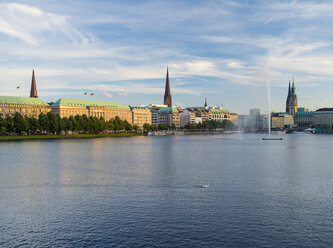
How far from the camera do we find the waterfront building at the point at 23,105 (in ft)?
536

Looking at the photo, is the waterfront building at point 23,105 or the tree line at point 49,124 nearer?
the tree line at point 49,124

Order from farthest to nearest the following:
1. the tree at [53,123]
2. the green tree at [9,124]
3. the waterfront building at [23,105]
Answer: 1. the waterfront building at [23,105]
2. the tree at [53,123]
3. the green tree at [9,124]

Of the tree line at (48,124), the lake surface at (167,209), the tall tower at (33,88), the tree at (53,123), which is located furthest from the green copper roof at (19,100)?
the lake surface at (167,209)

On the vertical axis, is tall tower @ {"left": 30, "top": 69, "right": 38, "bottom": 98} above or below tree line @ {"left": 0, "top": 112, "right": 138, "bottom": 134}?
above

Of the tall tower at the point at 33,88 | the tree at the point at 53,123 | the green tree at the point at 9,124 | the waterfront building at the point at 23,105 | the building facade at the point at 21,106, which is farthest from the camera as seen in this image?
the tall tower at the point at 33,88

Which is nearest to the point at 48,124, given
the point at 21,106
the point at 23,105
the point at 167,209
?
the point at 21,106

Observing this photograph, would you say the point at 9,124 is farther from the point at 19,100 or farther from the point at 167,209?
the point at 167,209

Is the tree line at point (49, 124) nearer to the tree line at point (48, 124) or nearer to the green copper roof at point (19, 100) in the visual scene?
the tree line at point (48, 124)

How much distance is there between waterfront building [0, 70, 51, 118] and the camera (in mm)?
163500

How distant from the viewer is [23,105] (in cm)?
17075

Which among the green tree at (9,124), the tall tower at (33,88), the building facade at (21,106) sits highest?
the tall tower at (33,88)

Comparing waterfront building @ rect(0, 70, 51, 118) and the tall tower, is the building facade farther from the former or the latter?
the tall tower

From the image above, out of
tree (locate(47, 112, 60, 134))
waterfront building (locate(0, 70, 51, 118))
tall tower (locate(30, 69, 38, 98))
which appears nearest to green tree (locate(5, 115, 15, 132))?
tree (locate(47, 112, 60, 134))

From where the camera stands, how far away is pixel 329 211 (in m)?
20.5
